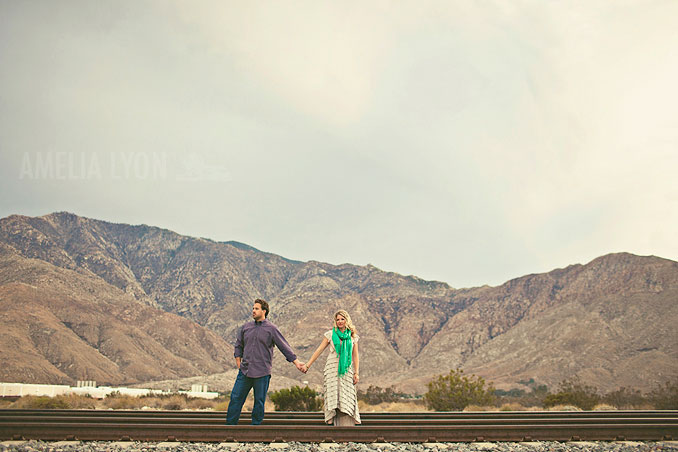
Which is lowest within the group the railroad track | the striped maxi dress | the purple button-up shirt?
the railroad track

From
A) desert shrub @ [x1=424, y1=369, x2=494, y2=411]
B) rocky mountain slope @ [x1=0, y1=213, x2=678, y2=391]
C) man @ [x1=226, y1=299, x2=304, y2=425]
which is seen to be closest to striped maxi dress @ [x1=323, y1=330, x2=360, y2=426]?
man @ [x1=226, y1=299, x2=304, y2=425]

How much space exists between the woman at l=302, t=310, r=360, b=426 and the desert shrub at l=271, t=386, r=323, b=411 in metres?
12.7

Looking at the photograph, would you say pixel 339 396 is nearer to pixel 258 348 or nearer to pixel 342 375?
pixel 342 375

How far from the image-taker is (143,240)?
137500 millimetres

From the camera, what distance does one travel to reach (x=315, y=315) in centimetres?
9388

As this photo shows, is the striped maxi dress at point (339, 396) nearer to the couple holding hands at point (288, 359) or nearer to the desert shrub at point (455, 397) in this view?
the couple holding hands at point (288, 359)

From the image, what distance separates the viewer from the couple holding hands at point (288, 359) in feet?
26.0

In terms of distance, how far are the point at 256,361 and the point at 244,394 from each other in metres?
0.56

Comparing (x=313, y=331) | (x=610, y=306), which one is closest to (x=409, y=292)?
(x=313, y=331)

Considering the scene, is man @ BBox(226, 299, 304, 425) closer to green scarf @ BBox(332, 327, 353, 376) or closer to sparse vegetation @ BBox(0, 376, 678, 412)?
green scarf @ BBox(332, 327, 353, 376)

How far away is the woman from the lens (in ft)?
26.4

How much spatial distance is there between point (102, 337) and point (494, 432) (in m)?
68.8

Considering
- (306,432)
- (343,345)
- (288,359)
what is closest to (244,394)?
(288,359)

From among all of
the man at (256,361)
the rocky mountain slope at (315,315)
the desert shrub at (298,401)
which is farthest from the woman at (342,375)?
the rocky mountain slope at (315,315)
